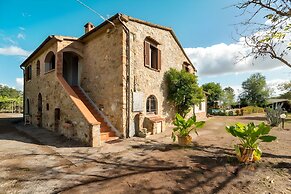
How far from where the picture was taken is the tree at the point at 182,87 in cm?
1197

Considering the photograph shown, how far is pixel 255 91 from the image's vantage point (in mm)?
49281

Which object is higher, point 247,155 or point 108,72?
point 108,72

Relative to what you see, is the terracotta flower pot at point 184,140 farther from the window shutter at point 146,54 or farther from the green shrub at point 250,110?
the green shrub at point 250,110

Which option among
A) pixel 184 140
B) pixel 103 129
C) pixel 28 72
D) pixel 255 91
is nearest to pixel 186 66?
pixel 184 140

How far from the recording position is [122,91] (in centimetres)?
848

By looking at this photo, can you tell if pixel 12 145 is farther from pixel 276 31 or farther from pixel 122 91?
pixel 276 31

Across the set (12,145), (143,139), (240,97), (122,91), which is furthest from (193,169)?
(240,97)

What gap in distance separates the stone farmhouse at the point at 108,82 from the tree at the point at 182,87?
0.59m

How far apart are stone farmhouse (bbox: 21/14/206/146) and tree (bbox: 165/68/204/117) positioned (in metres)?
0.59

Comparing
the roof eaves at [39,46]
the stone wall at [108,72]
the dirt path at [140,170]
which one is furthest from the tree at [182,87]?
the roof eaves at [39,46]

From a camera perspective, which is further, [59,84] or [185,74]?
[185,74]

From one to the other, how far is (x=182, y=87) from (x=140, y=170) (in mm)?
8305

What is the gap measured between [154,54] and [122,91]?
4420 millimetres

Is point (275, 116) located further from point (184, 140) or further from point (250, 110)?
point (250, 110)
